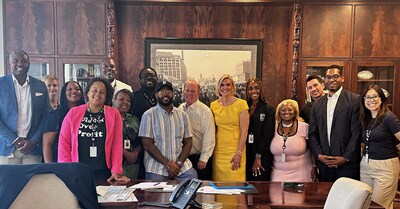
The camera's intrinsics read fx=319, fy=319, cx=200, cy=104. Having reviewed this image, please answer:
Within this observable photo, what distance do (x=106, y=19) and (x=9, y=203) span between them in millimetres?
3128

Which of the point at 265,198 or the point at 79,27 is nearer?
the point at 265,198

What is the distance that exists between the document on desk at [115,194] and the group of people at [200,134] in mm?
245

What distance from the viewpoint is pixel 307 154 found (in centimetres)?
312

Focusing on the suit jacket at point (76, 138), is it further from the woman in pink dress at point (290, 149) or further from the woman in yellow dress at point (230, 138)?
the woman in pink dress at point (290, 149)

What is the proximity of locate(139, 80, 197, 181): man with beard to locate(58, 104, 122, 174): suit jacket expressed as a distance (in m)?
0.40

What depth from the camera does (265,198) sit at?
2.03 metres

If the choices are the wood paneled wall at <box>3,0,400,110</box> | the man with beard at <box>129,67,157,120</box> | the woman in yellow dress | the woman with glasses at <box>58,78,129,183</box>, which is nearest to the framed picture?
the wood paneled wall at <box>3,0,400,110</box>

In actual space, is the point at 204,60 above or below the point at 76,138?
above

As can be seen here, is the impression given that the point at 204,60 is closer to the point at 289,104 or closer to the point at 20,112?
the point at 289,104

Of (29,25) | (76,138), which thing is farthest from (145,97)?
(29,25)

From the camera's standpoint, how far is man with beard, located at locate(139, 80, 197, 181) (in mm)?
2857

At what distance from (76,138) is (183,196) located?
1026 mm

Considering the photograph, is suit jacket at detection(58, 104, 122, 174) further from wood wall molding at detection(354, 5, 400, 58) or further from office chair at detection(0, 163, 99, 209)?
wood wall molding at detection(354, 5, 400, 58)

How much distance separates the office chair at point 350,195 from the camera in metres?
1.48
